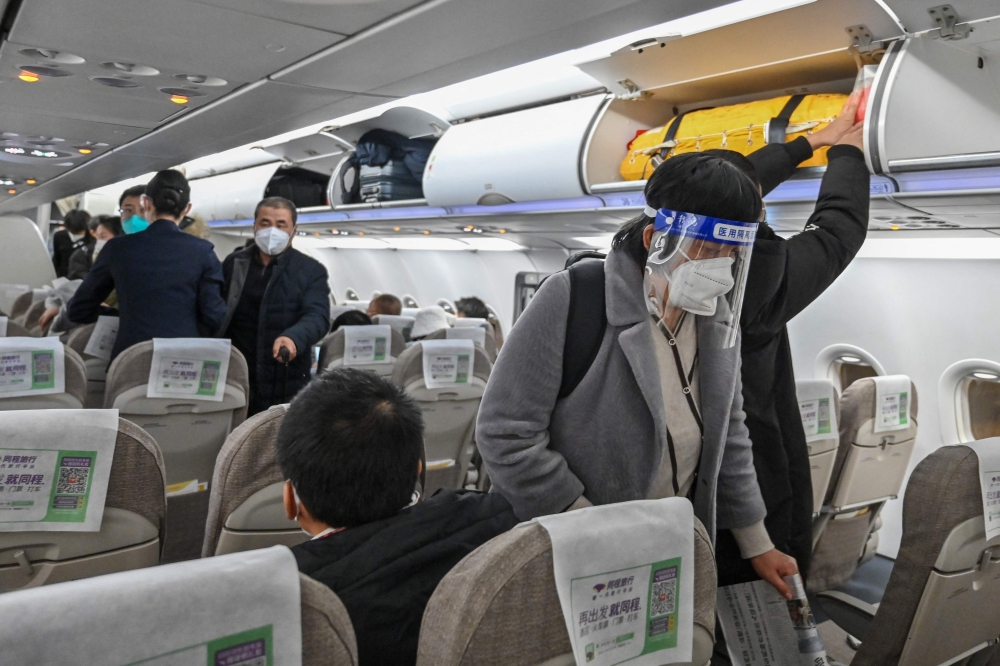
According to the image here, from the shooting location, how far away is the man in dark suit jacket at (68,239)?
9273 mm

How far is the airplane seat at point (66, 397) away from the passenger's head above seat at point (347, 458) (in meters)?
1.91

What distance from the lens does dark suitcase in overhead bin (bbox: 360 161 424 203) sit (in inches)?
248

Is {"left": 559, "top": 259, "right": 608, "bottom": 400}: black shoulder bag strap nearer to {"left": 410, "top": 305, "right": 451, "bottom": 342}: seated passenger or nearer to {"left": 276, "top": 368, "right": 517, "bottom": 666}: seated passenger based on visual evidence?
{"left": 276, "top": 368, "right": 517, "bottom": 666}: seated passenger

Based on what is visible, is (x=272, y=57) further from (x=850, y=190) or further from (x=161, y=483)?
(x=850, y=190)

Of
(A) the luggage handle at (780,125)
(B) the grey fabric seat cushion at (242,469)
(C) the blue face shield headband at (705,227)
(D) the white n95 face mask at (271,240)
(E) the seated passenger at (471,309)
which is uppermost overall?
(A) the luggage handle at (780,125)

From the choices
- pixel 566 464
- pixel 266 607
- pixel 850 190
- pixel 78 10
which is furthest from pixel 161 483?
pixel 850 190

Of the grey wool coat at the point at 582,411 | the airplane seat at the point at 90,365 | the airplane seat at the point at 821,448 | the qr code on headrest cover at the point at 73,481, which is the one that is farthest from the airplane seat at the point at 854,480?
the airplane seat at the point at 90,365

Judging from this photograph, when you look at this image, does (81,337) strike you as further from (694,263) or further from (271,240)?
(694,263)

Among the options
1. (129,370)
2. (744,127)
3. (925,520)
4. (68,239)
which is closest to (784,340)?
(925,520)

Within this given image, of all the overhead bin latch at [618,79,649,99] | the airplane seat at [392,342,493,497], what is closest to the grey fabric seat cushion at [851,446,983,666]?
the airplane seat at [392,342,493,497]

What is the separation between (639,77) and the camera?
3.86m

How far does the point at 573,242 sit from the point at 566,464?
6.25 metres

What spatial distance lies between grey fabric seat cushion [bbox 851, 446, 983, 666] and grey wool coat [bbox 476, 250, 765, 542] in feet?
1.75

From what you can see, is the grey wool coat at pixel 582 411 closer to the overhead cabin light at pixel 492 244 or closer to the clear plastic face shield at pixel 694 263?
the clear plastic face shield at pixel 694 263
